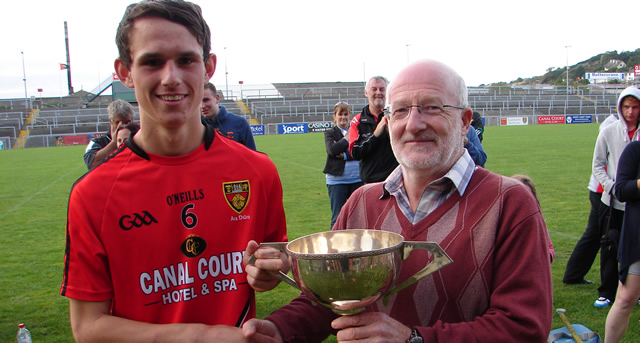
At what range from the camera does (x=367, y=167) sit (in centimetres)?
580

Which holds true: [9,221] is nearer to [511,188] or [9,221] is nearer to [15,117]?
[511,188]

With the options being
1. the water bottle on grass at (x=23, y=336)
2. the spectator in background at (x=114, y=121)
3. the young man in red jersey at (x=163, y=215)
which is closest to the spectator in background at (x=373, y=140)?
the spectator in background at (x=114, y=121)

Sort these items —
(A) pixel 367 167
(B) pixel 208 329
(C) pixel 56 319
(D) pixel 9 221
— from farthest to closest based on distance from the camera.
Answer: (D) pixel 9 221 → (A) pixel 367 167 → (C) pixel 56 319 → (B) pixel 208 329

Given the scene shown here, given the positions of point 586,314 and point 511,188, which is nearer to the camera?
point 511,188

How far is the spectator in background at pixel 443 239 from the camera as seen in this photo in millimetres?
1556

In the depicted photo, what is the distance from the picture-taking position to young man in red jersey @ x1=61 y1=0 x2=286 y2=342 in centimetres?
173

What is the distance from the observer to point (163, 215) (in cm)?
185

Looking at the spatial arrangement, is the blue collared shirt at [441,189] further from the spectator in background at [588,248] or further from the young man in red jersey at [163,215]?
the spectator in background at [588,248]

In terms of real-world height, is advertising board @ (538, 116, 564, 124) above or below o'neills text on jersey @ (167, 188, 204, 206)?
below

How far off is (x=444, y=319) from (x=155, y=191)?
116 centimetres

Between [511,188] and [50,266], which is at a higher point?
[511,188]

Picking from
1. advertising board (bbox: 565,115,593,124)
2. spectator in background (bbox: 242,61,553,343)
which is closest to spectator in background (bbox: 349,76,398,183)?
spectator in background (bbox: 242,61,553,343)

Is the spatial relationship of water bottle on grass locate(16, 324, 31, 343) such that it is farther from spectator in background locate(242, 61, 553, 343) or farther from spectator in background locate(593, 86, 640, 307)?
spectator in background locate(593, 86, 640, 307)

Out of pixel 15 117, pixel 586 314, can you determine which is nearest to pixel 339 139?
pixel 586 314
